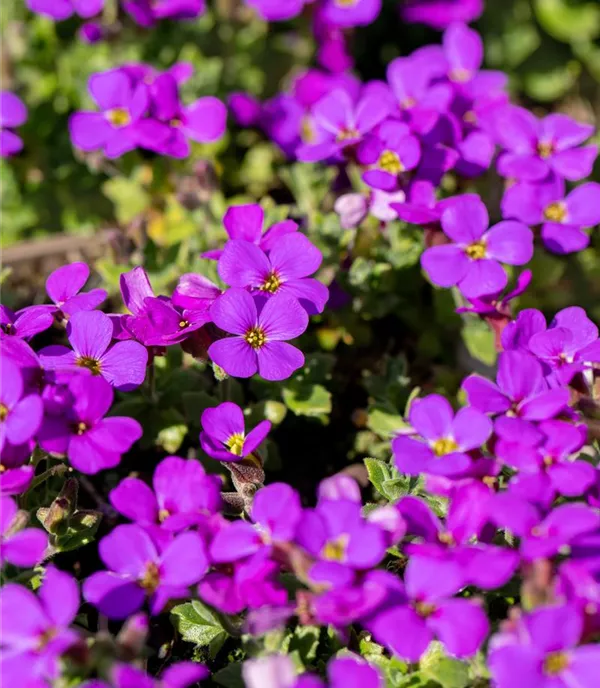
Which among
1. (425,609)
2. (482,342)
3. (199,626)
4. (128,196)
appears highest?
(425,609)

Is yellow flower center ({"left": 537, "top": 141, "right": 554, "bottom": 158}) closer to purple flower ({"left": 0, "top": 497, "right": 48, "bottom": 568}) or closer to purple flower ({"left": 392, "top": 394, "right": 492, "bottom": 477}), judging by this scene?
purple flower ({"left": 392, "top": 394, "right": 492, "bottom": 477})

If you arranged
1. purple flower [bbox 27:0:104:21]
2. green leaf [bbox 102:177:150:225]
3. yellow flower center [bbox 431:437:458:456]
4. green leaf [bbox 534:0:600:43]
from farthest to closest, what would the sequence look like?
1. green leaf [bbox 534:0:600:43]
2. green leaf [bbox 102:177:150:225]
3. purple flower [bbox 27:0:104:21]
4. yellow flower center [bbox 431:437:458:456]

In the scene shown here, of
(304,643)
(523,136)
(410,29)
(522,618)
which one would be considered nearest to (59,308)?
(304,643)

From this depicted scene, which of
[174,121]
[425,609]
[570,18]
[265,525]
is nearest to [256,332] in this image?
[265,525]

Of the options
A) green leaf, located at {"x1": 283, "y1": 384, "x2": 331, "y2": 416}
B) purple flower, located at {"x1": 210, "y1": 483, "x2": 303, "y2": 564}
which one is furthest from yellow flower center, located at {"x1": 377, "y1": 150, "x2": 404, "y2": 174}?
purple flower, located at {"x1": 210, "y1": 483, "x2": 303, "y2": 564}

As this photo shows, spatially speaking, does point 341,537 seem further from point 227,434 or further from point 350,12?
point 350,12

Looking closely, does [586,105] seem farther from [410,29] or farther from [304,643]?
[304,643]
